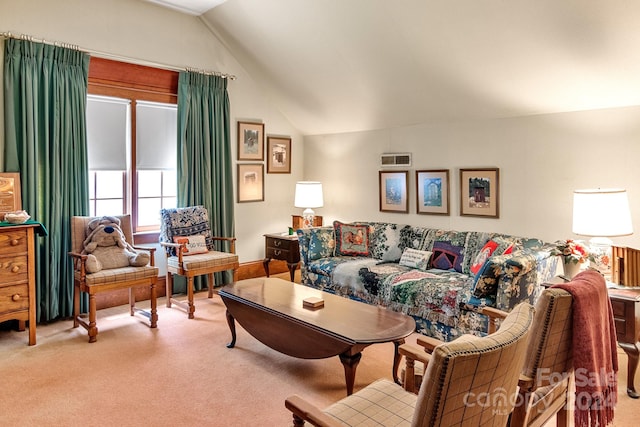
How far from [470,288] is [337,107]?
2773 mm

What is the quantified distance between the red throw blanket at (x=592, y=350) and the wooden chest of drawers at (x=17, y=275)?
3.70 m

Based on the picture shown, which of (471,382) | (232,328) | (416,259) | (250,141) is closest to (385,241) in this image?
(416,259)

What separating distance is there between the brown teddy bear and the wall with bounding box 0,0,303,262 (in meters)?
1.68

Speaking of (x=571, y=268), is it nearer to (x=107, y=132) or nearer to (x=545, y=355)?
(x=545, y=355)

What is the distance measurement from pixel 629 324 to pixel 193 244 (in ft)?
12.7

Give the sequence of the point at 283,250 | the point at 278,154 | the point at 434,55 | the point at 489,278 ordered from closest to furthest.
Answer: the point at 489,278 < the point at 434,55 < the point at 283,250 < the point at 278,154

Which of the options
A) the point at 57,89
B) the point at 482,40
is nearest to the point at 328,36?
the point at 482,40

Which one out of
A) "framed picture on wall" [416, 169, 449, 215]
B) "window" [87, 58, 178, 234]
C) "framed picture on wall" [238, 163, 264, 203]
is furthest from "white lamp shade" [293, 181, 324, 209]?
"window" [87, 58, 178, 234]

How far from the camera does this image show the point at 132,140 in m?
4.88

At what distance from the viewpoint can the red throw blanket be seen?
187 centimetres

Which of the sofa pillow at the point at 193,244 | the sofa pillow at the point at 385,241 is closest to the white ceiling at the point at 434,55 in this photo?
the sofa pillow at the point at 385,241

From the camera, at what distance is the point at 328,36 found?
442 centimetres

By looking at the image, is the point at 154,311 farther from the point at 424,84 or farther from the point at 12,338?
the point at 424,84

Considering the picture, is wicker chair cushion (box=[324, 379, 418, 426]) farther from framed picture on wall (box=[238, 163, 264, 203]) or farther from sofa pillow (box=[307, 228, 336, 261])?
framed picture on wall (box=[238, 163, 264, 203])
